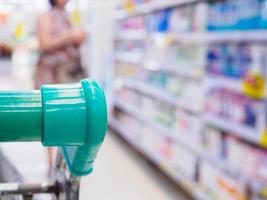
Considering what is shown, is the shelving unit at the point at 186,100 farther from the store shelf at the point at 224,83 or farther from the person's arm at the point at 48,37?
the person's arm at the point at 48,37

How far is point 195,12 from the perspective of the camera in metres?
3.11

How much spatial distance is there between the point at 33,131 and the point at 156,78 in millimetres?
3545

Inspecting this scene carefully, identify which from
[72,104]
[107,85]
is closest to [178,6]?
[107,85]

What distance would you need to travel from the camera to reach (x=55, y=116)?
0.39 metres

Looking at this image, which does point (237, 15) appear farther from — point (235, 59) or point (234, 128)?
point (234, 128)

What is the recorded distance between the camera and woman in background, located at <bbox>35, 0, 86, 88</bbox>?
2553 millimetres

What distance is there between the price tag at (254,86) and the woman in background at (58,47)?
93cm

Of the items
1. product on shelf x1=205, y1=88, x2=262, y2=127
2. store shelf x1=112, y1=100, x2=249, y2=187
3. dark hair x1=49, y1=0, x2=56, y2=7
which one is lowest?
store shelf x1=112, y1=100, x2=249, y2=187

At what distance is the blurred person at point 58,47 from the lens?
2.55m

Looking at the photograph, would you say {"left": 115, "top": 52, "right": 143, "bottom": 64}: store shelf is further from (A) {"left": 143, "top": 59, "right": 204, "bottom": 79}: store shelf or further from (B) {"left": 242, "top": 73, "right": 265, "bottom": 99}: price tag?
(B) {"left": 242, "top": 73, "right": 265, "bottom": 99}: price tag

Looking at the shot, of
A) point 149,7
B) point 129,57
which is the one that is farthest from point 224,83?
point 129,57

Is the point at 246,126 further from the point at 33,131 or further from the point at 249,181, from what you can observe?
the point at 33,131

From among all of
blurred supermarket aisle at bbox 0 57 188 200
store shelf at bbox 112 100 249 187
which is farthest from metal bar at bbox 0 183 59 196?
blurred supermarket aisle at bbox 0 57 188 200

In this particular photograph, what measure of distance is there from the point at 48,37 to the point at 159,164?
61.0 inches
